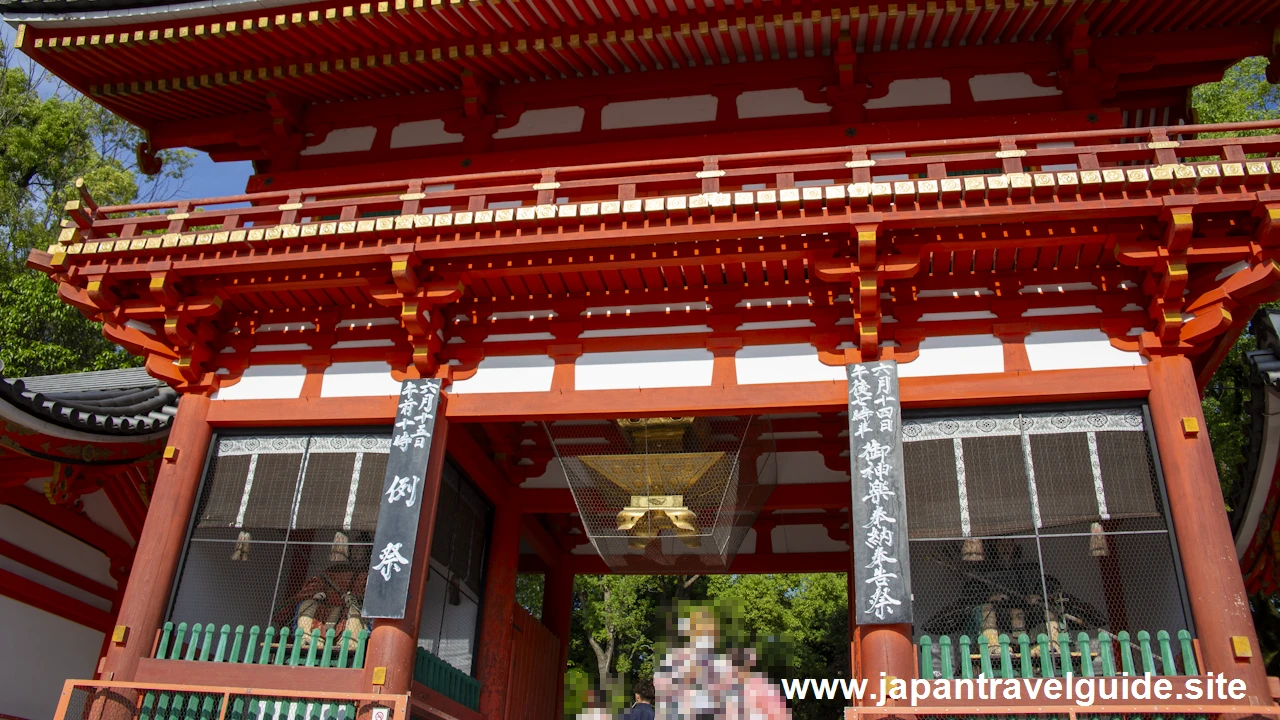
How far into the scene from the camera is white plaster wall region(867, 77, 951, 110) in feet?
31.0

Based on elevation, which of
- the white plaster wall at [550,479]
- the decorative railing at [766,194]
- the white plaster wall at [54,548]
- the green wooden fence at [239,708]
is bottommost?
the green wooden fence at [239,708]

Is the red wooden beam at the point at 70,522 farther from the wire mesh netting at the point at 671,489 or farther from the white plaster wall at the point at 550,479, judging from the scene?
the wire mesh netting at the point at 671,489

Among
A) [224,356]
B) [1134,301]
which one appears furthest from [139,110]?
[1134,301]

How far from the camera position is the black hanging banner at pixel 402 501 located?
7422 mm

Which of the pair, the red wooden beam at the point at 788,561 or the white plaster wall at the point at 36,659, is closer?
the white plaster wall at the point at 36,659

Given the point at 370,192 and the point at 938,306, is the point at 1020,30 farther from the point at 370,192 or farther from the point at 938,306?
the point at 370,192

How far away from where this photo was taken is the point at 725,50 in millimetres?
9555

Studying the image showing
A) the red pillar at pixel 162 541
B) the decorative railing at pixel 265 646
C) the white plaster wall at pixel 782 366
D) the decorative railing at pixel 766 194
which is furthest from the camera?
the white plaster wall at pixel 782 366

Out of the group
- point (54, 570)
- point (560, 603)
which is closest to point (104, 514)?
point (54, 570)

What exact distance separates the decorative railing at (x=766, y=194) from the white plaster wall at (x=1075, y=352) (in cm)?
118

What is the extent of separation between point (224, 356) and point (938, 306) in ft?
22.7

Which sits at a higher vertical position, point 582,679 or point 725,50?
point 725,50

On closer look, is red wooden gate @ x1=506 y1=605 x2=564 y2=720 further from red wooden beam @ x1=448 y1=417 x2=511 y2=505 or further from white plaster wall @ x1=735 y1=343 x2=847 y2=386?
white plaster wall @ x1=735 y1=343 x2=847 y2=386

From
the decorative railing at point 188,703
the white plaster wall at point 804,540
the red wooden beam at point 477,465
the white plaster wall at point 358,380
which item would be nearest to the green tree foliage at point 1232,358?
the white plaster wall at point 804,540
